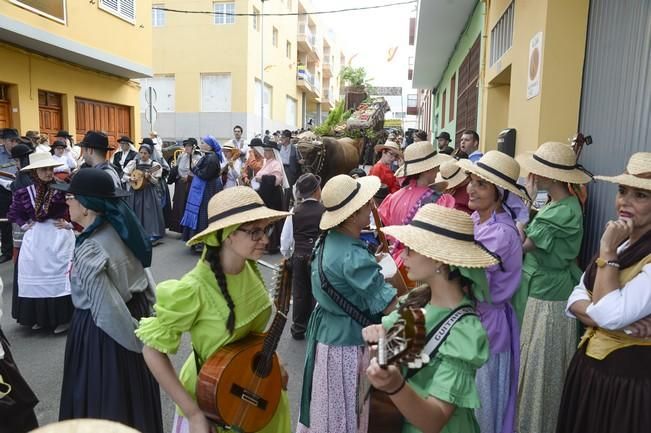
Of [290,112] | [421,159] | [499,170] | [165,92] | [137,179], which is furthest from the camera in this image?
[290,112]

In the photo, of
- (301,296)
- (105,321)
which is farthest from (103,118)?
(105,321)

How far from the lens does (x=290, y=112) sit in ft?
130

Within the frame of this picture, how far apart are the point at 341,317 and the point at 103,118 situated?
15497 millimetres

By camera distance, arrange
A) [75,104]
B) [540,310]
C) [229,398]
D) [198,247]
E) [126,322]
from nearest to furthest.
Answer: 1. [229,398]
2. [126,322]
3. [540,310]
4. [198,247]
5. [75,104]

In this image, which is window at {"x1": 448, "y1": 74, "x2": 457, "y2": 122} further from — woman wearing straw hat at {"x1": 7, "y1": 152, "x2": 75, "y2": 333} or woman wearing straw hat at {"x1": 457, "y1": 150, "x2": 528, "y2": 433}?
woman wearing straw hat at {"x1": 457, "y1": 150, "x2": 528, "y2": 433}

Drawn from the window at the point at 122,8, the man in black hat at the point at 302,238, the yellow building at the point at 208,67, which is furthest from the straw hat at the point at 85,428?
the yellow building at the point at 208,67

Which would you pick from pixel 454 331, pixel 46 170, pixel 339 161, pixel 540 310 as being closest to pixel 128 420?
pixel 454 331

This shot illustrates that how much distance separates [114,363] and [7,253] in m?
6.57

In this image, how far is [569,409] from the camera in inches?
101

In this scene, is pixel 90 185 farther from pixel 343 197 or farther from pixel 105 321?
pixel 343 197

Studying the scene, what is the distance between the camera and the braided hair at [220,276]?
215cm

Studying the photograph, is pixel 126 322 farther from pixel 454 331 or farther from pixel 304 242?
pixel 304 242

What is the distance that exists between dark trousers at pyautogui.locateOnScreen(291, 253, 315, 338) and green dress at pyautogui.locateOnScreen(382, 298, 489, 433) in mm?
3205

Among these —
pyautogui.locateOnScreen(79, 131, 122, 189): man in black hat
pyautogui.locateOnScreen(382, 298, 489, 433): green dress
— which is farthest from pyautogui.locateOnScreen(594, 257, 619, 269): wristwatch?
pyautogui.locateOnScreen(79, 131, 122, 189): man in black hat
